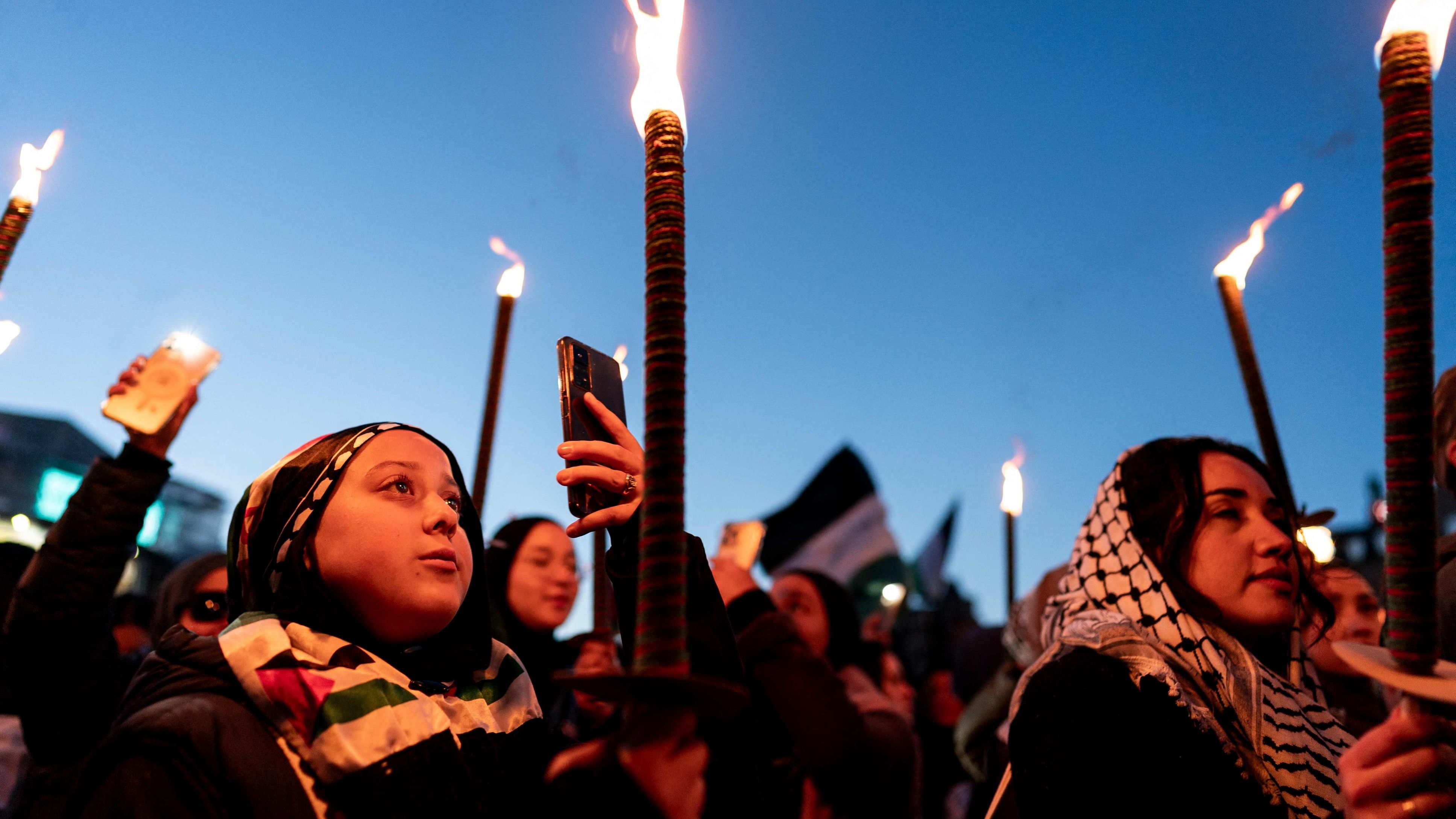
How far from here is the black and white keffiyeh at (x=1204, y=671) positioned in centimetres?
238

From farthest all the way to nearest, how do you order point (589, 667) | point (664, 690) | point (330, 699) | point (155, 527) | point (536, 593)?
point (155, 527) → point (589, 667) → point (536, 593) → point (330, 699) → point (664, 690)

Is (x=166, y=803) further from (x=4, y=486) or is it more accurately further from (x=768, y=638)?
(x=4, y=486)

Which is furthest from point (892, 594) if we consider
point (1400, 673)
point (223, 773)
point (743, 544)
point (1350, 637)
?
point (1400, 673)

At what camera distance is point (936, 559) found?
15.2m

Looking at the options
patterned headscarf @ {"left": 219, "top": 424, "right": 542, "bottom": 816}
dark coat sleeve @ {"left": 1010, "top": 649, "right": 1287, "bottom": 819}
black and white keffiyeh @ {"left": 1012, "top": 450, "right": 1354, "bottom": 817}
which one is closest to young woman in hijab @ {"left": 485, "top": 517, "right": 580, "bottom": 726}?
patterned headscarf @ {"left": 219, "top": 424, "right": 542, "bottom": 816}

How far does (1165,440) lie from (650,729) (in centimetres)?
261

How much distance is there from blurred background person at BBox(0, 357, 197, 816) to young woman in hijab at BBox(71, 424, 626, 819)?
0.93 m

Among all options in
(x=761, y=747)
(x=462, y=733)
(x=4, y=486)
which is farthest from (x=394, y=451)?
(x=4, y=486)

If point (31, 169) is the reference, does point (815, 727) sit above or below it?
below

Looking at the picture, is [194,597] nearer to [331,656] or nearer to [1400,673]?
[331,656]

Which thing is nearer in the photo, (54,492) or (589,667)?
(589,667)

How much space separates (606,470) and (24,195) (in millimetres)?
2141

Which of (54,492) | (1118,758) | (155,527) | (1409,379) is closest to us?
(1409,379)

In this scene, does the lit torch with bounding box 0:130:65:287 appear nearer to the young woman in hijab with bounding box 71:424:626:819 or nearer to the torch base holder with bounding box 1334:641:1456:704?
the young woman in hijab with bounding box 71:424:626:819
